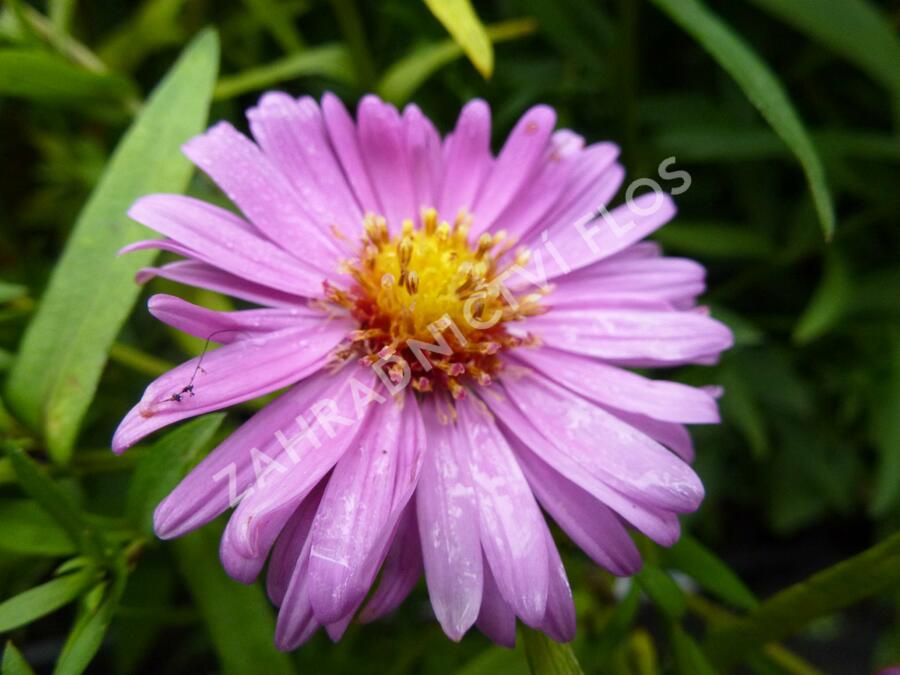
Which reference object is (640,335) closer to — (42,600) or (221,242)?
(221,242)

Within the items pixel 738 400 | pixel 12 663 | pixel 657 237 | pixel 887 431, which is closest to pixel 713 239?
pixel 657 237

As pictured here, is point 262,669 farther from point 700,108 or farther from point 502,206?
point 700,108

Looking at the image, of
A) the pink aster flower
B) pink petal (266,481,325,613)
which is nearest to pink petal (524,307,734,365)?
the pink aster flower

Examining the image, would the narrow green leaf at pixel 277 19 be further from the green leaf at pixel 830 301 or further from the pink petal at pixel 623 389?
the green leaf at pixel 830 301

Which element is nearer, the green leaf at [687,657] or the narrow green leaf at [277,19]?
the green leaf at [687,657]

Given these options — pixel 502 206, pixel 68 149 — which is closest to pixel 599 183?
pixel 502 206

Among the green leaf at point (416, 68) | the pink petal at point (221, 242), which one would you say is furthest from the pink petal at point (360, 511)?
the green leaf at point (416, 68)
